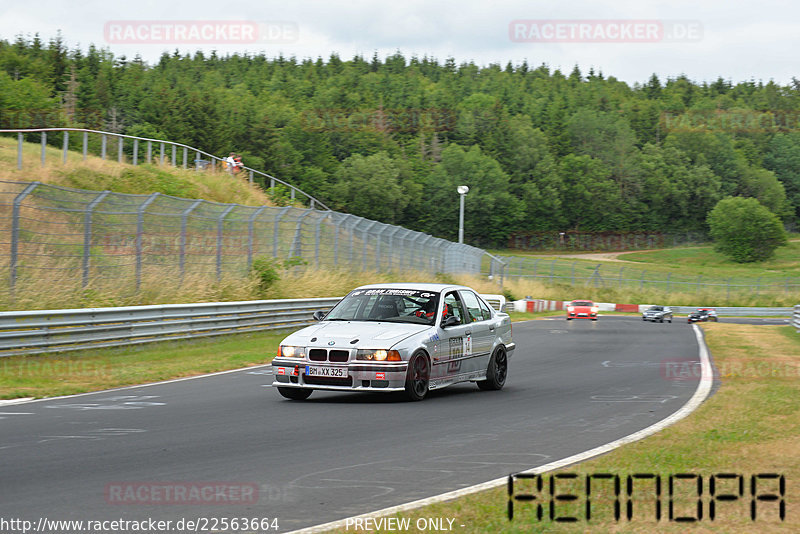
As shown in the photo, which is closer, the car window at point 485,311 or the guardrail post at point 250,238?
the car window at point 485,311

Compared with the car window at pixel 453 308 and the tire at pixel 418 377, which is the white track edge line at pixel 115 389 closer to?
the tire at pixel 418 377

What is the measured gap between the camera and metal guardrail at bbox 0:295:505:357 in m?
14.0

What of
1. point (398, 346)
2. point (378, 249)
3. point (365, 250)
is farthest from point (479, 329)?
point (378, 249)

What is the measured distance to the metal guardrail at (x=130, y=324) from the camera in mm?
14000

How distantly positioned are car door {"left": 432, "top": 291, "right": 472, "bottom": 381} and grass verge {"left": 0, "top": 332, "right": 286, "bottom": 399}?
14.9 ft

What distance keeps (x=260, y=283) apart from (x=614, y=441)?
633 inches

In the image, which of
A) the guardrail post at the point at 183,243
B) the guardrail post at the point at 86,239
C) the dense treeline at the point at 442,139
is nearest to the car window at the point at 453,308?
the guardrail post at the point at 86,239

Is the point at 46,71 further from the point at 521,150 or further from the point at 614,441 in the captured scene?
the point at 614,441

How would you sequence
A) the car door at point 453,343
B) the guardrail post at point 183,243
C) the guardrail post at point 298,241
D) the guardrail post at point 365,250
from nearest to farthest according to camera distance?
the car door at point 453,343 < the guardrail post at point 183,243 < the guardrail post at point 298,241 < the guardrail post at point 365,250

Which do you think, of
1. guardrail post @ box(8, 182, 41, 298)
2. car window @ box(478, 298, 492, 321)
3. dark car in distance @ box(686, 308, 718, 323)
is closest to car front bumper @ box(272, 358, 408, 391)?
car window @ box(478, 298, 492, 321)

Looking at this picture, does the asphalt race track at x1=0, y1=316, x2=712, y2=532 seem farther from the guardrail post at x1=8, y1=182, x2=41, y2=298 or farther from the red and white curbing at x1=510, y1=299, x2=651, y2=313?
the red and white curbing at x1=510, y1=299, x2=651, y2=313

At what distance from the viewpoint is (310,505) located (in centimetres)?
571

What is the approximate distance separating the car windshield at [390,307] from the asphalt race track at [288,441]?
103 centimetres

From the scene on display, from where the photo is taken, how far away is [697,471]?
664 centimetres
